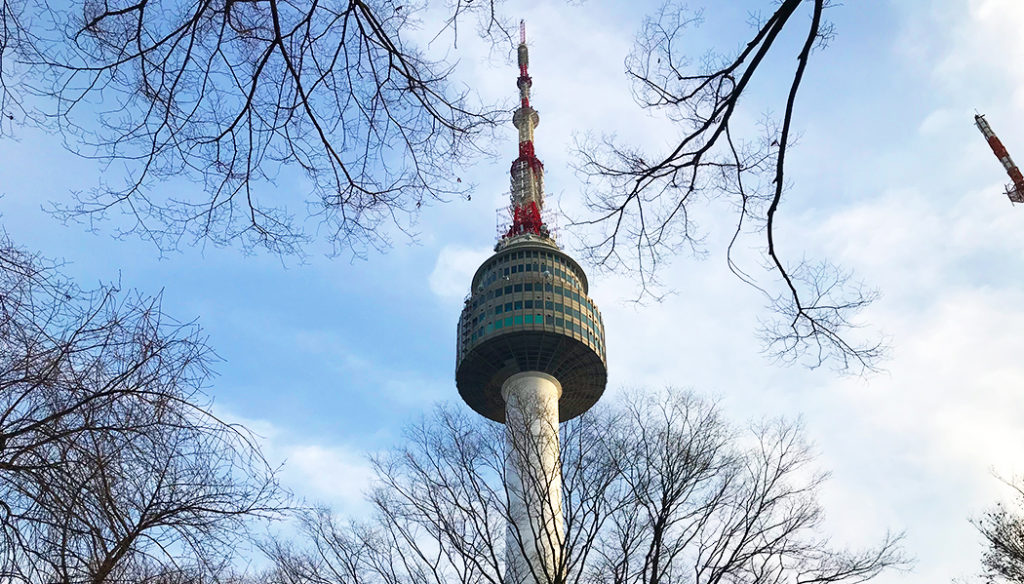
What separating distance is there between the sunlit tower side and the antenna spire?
34958 millimetres

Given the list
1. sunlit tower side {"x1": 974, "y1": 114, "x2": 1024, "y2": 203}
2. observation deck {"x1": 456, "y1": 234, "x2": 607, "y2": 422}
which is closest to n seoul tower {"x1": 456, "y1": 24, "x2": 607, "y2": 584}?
observation deck {"x1": 456, "y1": 234, "x2": 607, "y2": 422}

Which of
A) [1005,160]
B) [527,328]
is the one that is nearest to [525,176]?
[527,328]

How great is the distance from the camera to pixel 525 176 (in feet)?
240

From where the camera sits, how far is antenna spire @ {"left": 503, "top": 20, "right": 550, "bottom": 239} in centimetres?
7038

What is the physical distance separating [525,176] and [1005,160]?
130ft

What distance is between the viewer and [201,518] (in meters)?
7.34

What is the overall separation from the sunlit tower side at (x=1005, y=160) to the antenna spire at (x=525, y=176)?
35.0 metres

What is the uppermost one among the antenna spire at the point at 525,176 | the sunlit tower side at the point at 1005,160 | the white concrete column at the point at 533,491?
the antenna spire at the point at 525,176

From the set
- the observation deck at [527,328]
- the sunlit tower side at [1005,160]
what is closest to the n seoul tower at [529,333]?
the observation deck at [527,328]

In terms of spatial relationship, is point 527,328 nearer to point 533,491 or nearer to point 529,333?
point 529,333

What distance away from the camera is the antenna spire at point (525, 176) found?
70.4 metres

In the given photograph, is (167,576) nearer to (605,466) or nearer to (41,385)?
(41,385)

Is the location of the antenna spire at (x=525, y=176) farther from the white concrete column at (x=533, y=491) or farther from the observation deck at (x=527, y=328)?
the white concrete column at (x=533, y=491)

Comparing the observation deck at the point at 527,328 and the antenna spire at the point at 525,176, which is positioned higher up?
the antenna spire at the point at 525,176
